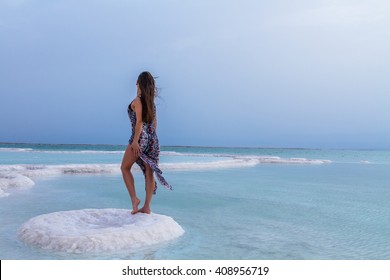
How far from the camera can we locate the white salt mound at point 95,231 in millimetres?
4633

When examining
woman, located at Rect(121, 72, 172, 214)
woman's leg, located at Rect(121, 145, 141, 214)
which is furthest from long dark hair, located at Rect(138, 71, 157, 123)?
woman's leg, located at Rect(121, 145, 141, 214)

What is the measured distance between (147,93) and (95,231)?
1990mm

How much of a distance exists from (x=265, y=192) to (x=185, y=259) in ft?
22.0

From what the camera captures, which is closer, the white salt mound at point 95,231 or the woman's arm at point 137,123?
the white salt mound at point 95,231

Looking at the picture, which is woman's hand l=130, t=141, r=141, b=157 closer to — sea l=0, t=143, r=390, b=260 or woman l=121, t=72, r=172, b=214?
woman l=121, t=72, r=172, b=214

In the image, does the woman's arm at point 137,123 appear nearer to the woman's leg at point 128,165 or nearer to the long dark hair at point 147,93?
the long dark hair at point 147,93

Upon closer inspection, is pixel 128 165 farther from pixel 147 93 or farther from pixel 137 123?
pixel 147 93

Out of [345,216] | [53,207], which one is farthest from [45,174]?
[345,216]

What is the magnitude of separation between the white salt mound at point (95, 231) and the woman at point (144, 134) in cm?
44

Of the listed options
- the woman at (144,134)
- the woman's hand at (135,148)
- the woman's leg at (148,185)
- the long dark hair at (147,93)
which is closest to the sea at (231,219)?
the woman's leg at (148,185)

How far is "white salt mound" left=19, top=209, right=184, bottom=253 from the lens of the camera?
463 cm

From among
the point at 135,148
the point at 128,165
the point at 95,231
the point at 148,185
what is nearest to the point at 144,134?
the point at 135,148

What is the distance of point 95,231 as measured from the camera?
4.89m
